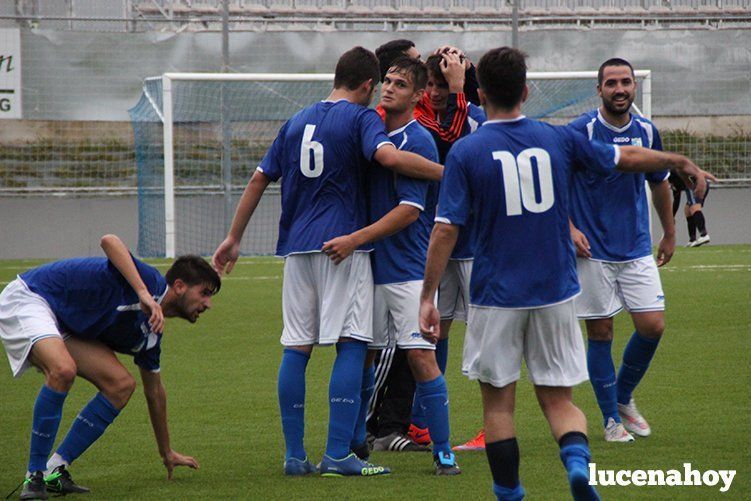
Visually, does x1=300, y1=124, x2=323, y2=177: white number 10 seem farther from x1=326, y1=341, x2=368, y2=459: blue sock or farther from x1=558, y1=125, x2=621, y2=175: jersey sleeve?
x1=558, y1=125, x2=621, y2=175: jersey sleeve

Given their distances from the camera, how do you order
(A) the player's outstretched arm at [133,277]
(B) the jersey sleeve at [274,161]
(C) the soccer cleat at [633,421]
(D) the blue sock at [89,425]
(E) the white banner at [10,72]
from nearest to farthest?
A: (A) the player's outstretched arm at [133,277]
(D) the blue sock at [89,425]
(B) the jersey sleeve at [274,161]
(C) the soccer cleat at [633,421]
(E) the white banner at [10,72]

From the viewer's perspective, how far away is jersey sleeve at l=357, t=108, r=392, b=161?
18.7 feet

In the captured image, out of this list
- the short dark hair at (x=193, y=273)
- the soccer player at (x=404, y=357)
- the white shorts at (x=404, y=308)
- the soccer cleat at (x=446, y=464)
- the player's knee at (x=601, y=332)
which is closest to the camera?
the short dark hair at (x=193, y=273)

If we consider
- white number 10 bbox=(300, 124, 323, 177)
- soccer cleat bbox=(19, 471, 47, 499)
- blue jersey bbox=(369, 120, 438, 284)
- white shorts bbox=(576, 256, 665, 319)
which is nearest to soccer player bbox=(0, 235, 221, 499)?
soccer cleat bbox=(19, 471, 47, 499)

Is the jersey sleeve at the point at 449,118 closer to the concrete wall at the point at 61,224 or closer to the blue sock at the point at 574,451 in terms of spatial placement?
the blue sock at the point at 574,451

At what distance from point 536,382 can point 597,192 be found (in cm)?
221

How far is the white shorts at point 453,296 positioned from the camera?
21.4ft

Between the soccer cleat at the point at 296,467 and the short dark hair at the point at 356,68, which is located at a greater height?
the short dark hair at the point at 356,68

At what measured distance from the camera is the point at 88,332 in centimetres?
561

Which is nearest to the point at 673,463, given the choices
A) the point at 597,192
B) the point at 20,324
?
the point at 597,192

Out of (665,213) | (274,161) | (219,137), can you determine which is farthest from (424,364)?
(219,137)

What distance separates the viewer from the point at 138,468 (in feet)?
20.0

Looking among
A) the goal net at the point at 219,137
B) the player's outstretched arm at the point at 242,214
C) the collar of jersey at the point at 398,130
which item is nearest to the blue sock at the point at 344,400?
the player's outstretched arm at the point at 242,214

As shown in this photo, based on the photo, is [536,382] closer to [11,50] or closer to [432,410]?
[432,410]
